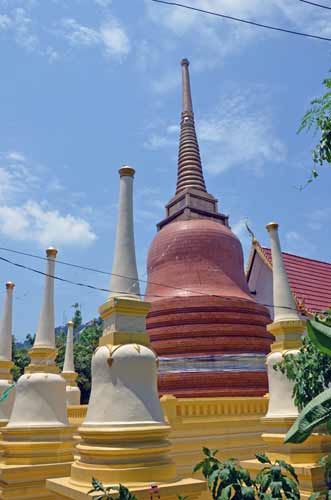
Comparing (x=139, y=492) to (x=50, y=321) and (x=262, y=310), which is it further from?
(x=262, y=310)

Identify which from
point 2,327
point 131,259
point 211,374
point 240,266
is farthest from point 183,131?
point 131,259

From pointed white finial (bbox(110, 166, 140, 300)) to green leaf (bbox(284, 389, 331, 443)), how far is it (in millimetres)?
2990

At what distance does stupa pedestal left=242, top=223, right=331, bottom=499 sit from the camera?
8.07 m

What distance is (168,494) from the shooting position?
20.0ft

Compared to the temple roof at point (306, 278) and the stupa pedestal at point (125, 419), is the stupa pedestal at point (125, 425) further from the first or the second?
the temple roof at point (306, 278)

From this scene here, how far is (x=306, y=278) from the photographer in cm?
1962

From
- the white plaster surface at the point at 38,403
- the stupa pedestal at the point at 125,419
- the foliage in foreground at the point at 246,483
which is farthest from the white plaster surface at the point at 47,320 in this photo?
the foliage in foreground at the point at 246,483

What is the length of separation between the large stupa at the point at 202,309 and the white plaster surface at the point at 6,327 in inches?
226

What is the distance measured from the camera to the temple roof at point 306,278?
59.1 ft

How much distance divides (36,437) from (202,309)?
954 centimetres

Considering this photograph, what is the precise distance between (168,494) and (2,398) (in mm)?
7063

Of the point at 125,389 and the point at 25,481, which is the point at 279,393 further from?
the point at 25,481

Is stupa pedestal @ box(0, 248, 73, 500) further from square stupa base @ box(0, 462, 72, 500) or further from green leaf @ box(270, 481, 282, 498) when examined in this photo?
green leaf @ box(270, 481, 282, 498)

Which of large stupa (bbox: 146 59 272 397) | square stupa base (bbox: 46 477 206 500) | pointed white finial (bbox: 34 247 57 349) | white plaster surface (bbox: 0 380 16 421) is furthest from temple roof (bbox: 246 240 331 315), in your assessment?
square stupa base (bbox: 46 477 206 500)
